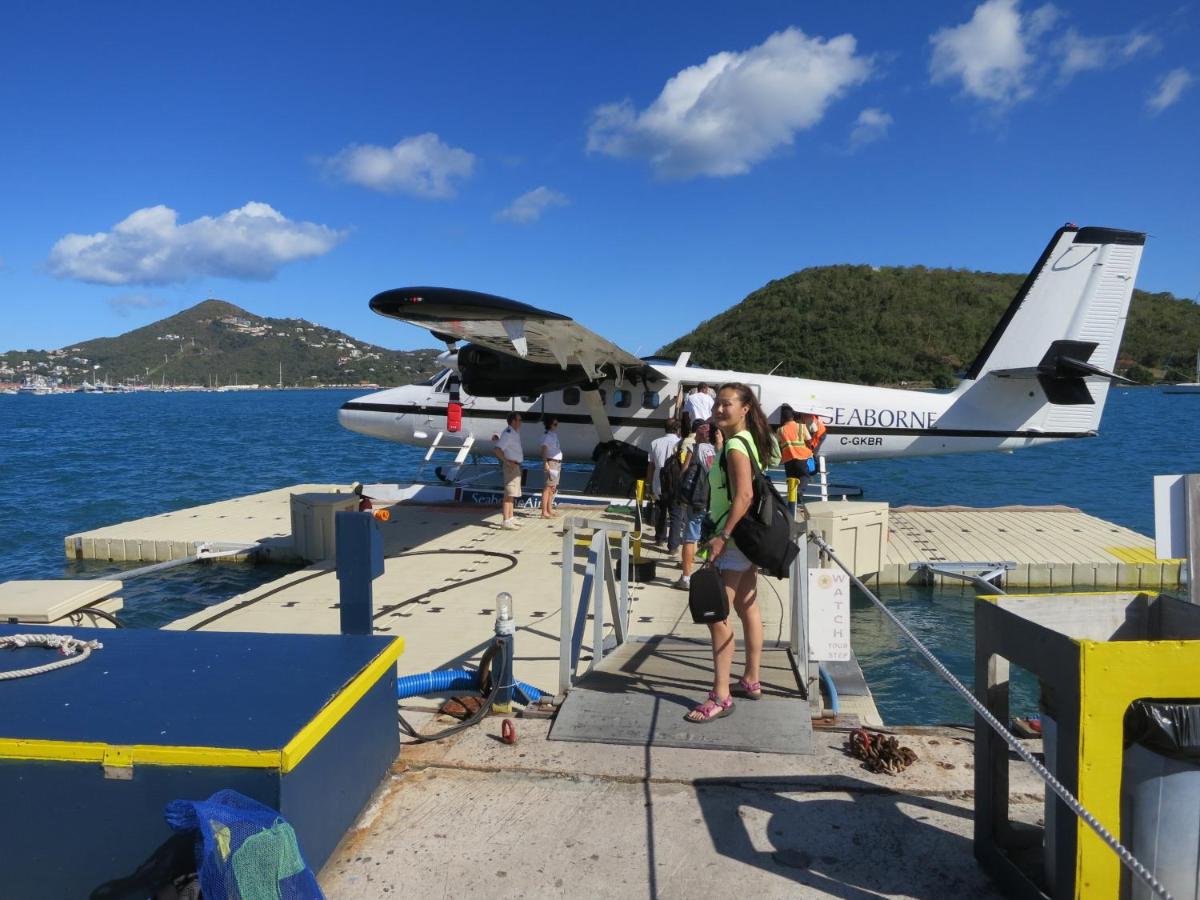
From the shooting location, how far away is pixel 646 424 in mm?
15547

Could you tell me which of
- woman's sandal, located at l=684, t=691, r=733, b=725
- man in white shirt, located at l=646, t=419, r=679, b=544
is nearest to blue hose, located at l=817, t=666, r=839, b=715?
woman's sandal, located at l=684, t=691, r=733, b=725

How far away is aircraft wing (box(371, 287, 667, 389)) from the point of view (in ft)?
30.5

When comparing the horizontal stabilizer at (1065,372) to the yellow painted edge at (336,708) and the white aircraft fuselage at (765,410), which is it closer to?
the white aircraft fuselage at (765,410)

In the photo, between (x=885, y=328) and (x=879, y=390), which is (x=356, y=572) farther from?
(x=885, y=328)

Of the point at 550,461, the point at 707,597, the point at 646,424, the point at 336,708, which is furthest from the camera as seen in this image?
the point at 646,424

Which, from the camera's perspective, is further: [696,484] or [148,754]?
[696,484]

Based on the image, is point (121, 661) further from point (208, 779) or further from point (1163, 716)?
point (1163, 716)

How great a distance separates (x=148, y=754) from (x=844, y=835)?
2.62m

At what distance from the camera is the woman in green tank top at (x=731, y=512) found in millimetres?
4070

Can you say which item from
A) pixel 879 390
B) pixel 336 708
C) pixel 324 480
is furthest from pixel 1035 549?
pixel 324 480

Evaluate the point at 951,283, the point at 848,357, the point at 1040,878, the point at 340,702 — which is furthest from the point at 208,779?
the point at 951,283

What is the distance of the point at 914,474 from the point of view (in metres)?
29.1

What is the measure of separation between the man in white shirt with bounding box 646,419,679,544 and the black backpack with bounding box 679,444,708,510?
162cm

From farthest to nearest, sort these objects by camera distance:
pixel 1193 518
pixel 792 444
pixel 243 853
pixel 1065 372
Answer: pixel 1065 372 → pixel 792 444 → pixel 1193 518 → pixel 243 853
